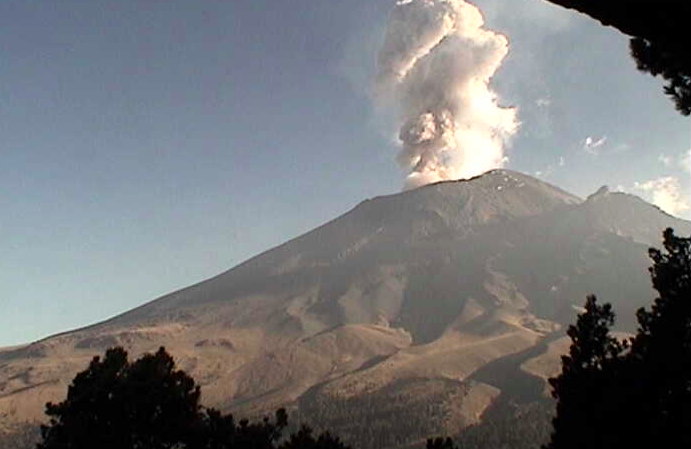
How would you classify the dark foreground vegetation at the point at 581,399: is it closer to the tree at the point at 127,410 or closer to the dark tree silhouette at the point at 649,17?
the tree at the point at 127,410

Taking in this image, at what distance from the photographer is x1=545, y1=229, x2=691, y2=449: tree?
13609mm

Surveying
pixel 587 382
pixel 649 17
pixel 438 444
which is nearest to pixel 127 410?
pixel 438 444

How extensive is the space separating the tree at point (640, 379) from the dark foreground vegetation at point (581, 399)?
0.07 ft

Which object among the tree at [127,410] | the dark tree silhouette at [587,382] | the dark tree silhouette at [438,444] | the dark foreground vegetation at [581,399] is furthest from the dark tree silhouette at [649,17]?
the tree at [127,410]

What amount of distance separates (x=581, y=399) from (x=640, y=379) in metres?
1.53

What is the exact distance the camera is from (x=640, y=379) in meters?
14.0

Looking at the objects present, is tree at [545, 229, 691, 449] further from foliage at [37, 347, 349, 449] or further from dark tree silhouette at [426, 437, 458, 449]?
foliage at [37, 347, 349, 449]

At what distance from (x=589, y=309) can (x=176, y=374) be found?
14994 mm

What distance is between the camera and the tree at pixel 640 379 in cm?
1361

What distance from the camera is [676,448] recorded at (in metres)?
13.0

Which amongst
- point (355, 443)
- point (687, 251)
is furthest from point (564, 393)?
point (355, 443)

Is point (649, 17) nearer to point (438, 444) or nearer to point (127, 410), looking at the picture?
point (438, 444)

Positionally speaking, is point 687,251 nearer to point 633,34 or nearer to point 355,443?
point 633,34

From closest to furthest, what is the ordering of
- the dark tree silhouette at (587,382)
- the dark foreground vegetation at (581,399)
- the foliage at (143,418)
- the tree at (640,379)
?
the tree at (640,379)
the dark foreground vegetation at (581,399)
the dark tree silhouette at (587,382)
the foliage at (143,418)
